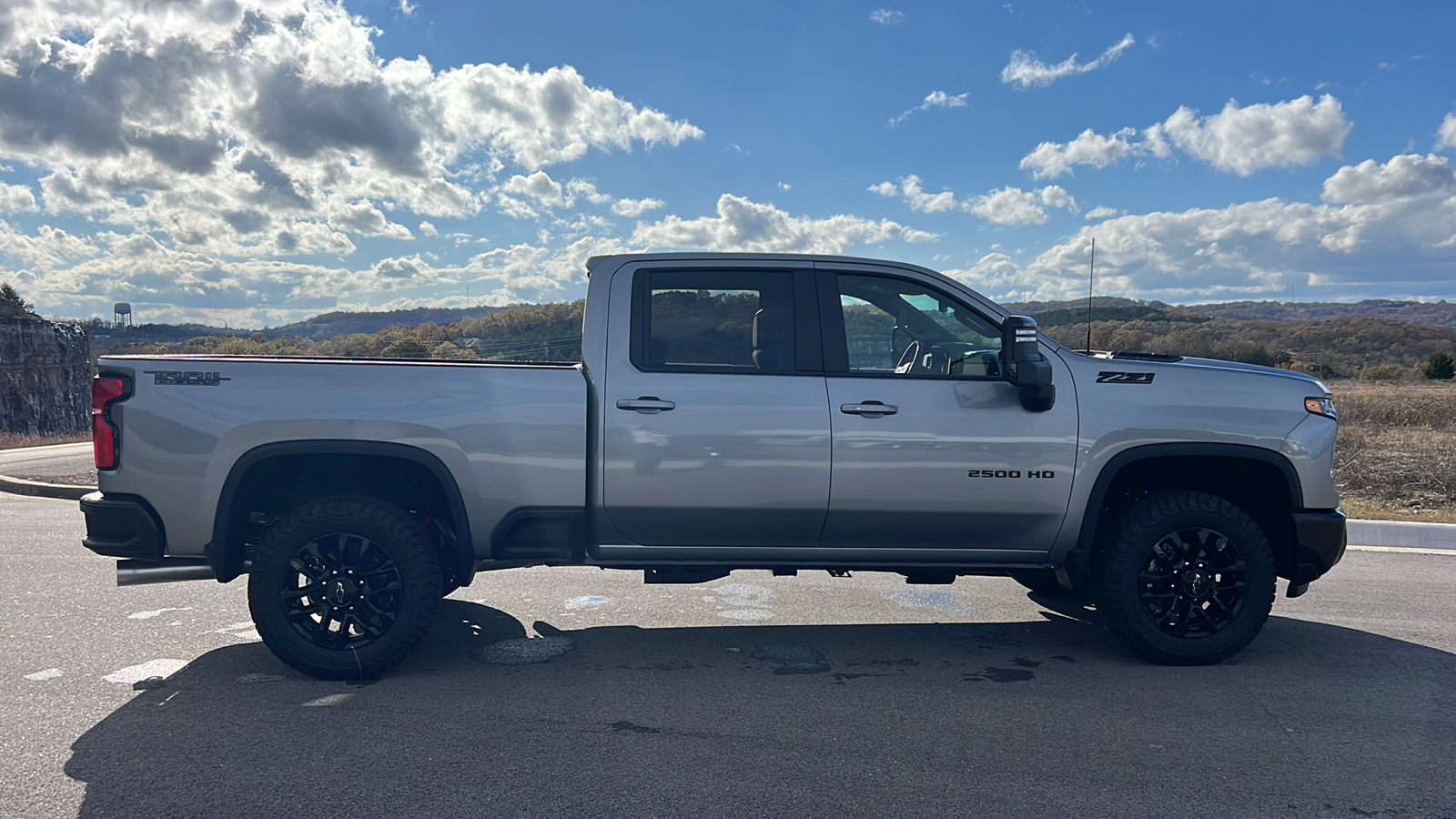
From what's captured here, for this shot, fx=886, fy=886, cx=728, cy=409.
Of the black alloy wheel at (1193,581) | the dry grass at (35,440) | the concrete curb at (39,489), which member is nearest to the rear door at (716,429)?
the black alloy wheel at (1193,581)

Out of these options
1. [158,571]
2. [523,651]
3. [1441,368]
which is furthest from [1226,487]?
[1441,368]

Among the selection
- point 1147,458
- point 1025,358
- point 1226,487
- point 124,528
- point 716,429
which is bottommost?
point 124,528

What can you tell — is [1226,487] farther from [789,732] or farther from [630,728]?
[630,728]

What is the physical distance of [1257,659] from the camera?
4.68 meters

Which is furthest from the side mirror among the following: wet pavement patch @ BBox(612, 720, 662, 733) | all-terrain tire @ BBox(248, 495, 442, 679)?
all-terrain tire @ BBox(248, 495, 442, 679)

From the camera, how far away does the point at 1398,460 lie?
11.4 m

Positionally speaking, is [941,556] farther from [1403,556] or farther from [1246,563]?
[1403,556]

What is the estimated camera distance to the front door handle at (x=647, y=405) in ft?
14.1

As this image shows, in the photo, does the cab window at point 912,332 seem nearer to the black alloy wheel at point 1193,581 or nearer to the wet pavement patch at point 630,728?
the black alloy wheel at point 1193,581

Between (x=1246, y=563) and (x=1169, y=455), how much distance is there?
674 millimetres

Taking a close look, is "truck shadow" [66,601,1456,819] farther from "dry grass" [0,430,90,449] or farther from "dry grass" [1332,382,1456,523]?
"dry grass" [0,430,90,449]

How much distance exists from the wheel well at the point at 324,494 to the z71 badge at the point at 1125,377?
326 centimetres

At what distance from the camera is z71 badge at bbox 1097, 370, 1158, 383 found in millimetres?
4473

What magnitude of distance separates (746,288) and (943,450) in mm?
1290
